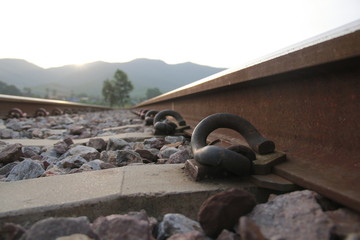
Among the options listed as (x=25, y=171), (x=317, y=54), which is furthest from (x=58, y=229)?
(x=317, y=54)

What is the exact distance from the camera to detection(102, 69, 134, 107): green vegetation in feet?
241

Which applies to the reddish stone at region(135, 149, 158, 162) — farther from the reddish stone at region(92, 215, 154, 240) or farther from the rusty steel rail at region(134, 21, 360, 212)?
the reddish stone at region(92, 215, 154, 240)

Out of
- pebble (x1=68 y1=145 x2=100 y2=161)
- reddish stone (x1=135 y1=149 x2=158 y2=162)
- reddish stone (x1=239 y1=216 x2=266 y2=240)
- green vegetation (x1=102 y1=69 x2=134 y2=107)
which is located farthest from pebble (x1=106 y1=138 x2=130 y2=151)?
green vegetation (x1=102 y1=69 x2=134 y2=107)

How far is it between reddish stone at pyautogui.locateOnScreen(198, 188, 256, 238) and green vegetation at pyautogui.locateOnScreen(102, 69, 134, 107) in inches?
2919

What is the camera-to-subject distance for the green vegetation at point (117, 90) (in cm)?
7356

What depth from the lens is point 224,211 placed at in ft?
3.76

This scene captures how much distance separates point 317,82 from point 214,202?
90 centimetres

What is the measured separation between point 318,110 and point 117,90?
75527 mm

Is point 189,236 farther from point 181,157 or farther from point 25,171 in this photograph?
point 25,171

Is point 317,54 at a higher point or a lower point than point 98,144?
higher

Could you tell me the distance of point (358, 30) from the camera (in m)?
1.18

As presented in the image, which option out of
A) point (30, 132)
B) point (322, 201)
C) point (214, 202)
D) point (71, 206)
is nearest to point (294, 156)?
point (322, 201)

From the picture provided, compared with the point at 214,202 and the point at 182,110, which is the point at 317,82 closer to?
the point at 214,202

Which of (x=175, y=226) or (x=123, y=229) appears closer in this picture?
(x=123, y=229)
